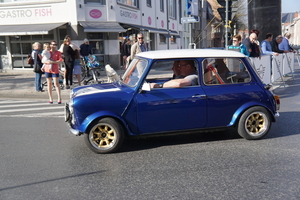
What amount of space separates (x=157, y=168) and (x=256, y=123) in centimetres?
215

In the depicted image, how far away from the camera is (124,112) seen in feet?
17.2

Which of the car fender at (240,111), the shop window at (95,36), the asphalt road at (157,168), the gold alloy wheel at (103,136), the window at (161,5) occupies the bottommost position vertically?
the asphalt road at (157,168)

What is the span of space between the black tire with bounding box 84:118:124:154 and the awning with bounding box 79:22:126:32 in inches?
630

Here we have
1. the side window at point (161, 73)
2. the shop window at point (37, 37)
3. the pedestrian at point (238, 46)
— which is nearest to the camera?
the side window at point (161, 73)

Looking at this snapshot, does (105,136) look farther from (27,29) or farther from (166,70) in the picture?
(27,29)

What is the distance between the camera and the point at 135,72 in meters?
5.73

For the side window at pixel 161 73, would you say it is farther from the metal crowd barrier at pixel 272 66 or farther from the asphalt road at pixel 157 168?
the metal crowd barrier at pixel 272 66

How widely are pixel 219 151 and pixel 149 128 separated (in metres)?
1.15

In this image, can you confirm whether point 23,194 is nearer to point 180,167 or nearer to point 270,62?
point 180,167

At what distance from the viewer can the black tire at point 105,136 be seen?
5.23 meters

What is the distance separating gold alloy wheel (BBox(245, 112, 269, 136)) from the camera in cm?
575

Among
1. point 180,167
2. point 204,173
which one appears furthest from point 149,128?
point 204,173

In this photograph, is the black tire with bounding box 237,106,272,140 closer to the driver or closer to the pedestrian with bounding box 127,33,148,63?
the driver

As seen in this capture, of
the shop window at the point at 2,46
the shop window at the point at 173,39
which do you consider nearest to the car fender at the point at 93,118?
the shop window at the point at 2,46
